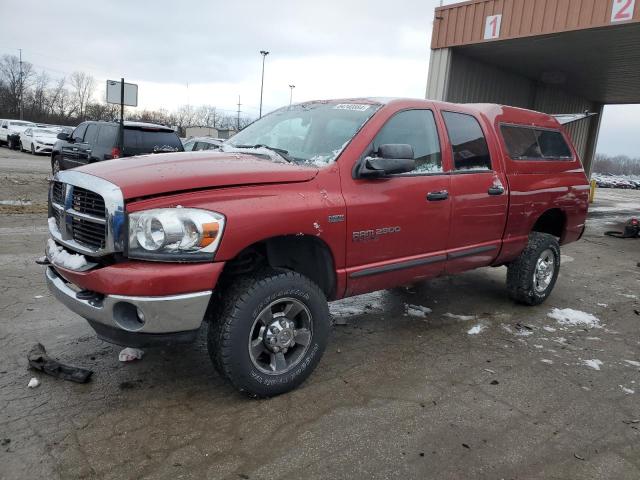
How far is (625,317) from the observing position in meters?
5.22

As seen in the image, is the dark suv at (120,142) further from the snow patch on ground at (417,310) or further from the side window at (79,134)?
the snow patch on ground at (417,310)

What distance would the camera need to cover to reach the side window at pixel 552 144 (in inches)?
212

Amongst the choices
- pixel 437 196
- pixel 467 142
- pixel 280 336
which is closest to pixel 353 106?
pixel 437 196

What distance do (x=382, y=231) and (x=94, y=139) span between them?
31.3 ft

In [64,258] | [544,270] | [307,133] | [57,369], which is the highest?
[307,133]

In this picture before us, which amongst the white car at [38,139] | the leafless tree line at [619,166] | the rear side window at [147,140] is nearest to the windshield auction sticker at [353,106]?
the rear side window at [147,140]

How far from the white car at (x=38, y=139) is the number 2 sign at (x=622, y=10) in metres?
23.2

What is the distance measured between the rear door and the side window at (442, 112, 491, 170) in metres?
9.48

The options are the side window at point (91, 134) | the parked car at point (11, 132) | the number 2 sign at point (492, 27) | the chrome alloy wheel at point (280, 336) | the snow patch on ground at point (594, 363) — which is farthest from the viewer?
the parked car at point (11, 132)

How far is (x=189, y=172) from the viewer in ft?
9.55

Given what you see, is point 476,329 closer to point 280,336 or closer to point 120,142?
point 280,336

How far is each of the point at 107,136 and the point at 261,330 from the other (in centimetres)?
911

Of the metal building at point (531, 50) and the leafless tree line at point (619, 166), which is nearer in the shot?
the metal building at point (531, 50)

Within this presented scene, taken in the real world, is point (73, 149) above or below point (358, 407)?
above
